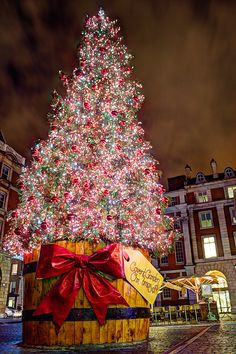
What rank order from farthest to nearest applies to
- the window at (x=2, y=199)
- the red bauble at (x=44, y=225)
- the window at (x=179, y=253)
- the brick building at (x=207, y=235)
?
the window at (x=179, y=253) < the brick building at (x=207, y=235) < the window at (x=2, y=199) < the red bauble at (x=44, y=225)

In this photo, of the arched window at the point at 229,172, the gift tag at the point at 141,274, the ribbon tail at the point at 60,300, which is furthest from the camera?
the arched window at the point at 229,172

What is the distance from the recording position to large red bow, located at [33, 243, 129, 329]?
4789 millimetres

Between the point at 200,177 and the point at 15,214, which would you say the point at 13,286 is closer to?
the point at 200,177

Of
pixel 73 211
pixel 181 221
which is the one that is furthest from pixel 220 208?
pixel 73 211

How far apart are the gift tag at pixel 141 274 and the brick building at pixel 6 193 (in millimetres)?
21200

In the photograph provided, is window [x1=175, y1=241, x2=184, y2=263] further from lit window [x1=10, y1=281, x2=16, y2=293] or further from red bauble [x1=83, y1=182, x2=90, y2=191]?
red bauble [x1=83, y1=182, x2=90, y2=191]

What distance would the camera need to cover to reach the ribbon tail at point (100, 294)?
4816 mm

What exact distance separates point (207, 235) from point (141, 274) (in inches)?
1043

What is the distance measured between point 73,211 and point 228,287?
2640cm

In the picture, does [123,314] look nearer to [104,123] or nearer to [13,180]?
[104,123]

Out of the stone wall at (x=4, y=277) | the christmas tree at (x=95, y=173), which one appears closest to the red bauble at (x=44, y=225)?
the christmas tree at (x=95, y=173)

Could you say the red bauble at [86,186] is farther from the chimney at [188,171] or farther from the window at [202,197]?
the chimney at [188,171]

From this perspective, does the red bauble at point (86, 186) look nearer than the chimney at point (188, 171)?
Yes

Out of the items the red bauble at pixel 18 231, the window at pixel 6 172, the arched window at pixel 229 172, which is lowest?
the red bauble at pixel 18 231
